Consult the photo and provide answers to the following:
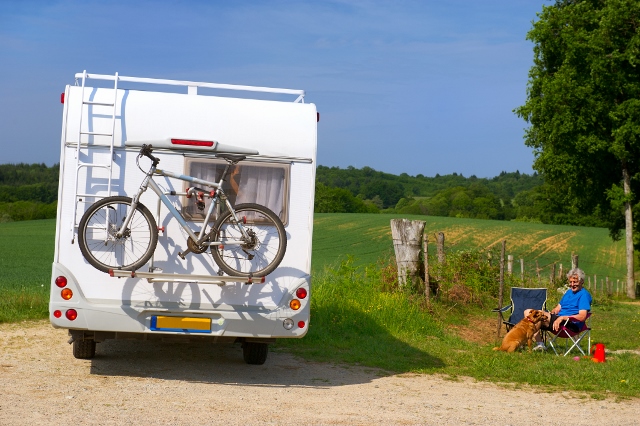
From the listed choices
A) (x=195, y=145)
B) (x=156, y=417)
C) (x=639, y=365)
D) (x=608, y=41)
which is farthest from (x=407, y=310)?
(x=608, y=41)

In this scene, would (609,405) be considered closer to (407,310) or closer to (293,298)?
(293,298)

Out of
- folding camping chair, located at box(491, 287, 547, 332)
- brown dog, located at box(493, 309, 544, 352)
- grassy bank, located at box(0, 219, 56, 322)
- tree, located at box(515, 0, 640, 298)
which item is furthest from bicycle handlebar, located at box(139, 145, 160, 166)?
tree, located at box(515, 0, 640, 298)

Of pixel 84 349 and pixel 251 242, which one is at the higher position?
pixel 251 242

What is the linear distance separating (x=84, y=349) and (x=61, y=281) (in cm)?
153

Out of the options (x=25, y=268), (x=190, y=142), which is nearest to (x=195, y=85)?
(x=190, y=142)

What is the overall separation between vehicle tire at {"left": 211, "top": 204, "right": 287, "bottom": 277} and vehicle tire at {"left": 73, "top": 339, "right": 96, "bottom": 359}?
83.7 inches

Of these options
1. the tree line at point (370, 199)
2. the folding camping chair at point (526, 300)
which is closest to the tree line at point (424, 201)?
the tree line at point (370, 199)

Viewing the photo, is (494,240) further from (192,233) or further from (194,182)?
(192,233)

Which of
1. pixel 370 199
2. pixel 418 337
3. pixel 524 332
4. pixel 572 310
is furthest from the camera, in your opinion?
pixel 370 199

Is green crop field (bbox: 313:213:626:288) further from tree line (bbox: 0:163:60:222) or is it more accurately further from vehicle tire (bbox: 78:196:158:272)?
vehicle tire (bbox: 78:196:158:272)

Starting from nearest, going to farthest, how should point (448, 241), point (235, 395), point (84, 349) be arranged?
1. point (235, 395)
2. point (84, 349)
3. point (448, 241)

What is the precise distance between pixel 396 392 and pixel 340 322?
3745 mm

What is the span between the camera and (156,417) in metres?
6.31

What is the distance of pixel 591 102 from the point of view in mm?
27625
